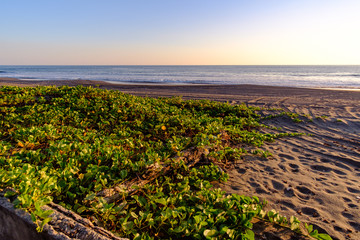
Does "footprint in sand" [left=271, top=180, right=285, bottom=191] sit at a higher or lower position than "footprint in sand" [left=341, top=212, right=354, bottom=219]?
higher

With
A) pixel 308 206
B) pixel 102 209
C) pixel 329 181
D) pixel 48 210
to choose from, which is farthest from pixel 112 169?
pixel 329 181

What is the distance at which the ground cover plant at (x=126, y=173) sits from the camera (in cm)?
204

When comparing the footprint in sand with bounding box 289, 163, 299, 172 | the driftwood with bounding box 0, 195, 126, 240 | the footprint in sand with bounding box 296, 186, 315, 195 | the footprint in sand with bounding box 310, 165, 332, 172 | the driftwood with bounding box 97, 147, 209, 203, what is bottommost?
the footprint in sand with bounding box 296, 186, 315, 195

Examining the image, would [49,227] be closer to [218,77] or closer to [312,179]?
[312,179]

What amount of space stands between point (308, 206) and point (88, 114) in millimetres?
4787

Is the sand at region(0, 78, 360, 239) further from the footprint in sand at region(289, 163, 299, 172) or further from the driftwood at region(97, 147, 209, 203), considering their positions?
the driftwood at region(97, 147, 209, 203)

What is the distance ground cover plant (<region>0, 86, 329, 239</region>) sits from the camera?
2045mm

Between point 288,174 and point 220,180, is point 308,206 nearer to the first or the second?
point 288,174

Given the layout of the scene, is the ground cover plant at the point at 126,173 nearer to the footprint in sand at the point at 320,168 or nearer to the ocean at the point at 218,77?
the footprint in sand at the point at 320,168

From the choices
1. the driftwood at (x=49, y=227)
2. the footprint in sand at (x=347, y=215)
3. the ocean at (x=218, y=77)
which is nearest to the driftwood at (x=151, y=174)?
the driftwood at (x=49, y=227)

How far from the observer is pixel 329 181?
3625 millimetres

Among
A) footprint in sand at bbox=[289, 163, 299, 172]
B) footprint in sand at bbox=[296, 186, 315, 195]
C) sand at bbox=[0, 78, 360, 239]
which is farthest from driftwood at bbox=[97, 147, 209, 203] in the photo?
footprint in sand at bbox=[289, 163, 299, 172]

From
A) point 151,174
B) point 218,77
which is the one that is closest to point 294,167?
point 151,174

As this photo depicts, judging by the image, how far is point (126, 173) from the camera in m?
2.58
